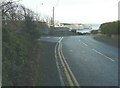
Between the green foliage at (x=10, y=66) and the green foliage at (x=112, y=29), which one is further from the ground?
the green foliage at (x=10, y=66)

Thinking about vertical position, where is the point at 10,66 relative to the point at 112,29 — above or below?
above

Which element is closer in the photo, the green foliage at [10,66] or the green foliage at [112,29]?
the green foliage at [10,66]

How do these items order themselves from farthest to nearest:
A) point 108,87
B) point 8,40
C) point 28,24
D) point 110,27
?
1. point 110,27
2. point 28,24
3. point 8,40
4. point 108,87

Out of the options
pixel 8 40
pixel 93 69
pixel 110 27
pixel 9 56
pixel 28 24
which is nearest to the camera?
pixel 9 56

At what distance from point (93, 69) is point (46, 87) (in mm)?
5335

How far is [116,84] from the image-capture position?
1147cm

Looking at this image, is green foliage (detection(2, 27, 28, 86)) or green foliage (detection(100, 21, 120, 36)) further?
green foliage (detection(100, 21, 120, 36))

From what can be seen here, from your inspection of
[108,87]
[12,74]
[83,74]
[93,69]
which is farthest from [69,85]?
[93,69]

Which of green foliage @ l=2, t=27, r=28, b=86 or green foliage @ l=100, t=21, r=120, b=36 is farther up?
green foliage @ l=2, t=27, r=28, b=86

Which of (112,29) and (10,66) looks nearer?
(10,66)

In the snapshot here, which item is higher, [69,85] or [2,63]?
[2,63]

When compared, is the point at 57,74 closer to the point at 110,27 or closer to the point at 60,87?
the point at 60,87

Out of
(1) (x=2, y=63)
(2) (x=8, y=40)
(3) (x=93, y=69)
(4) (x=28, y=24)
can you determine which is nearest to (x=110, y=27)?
(4) (x=28, y=24)

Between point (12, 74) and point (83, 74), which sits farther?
point (83, 74)
